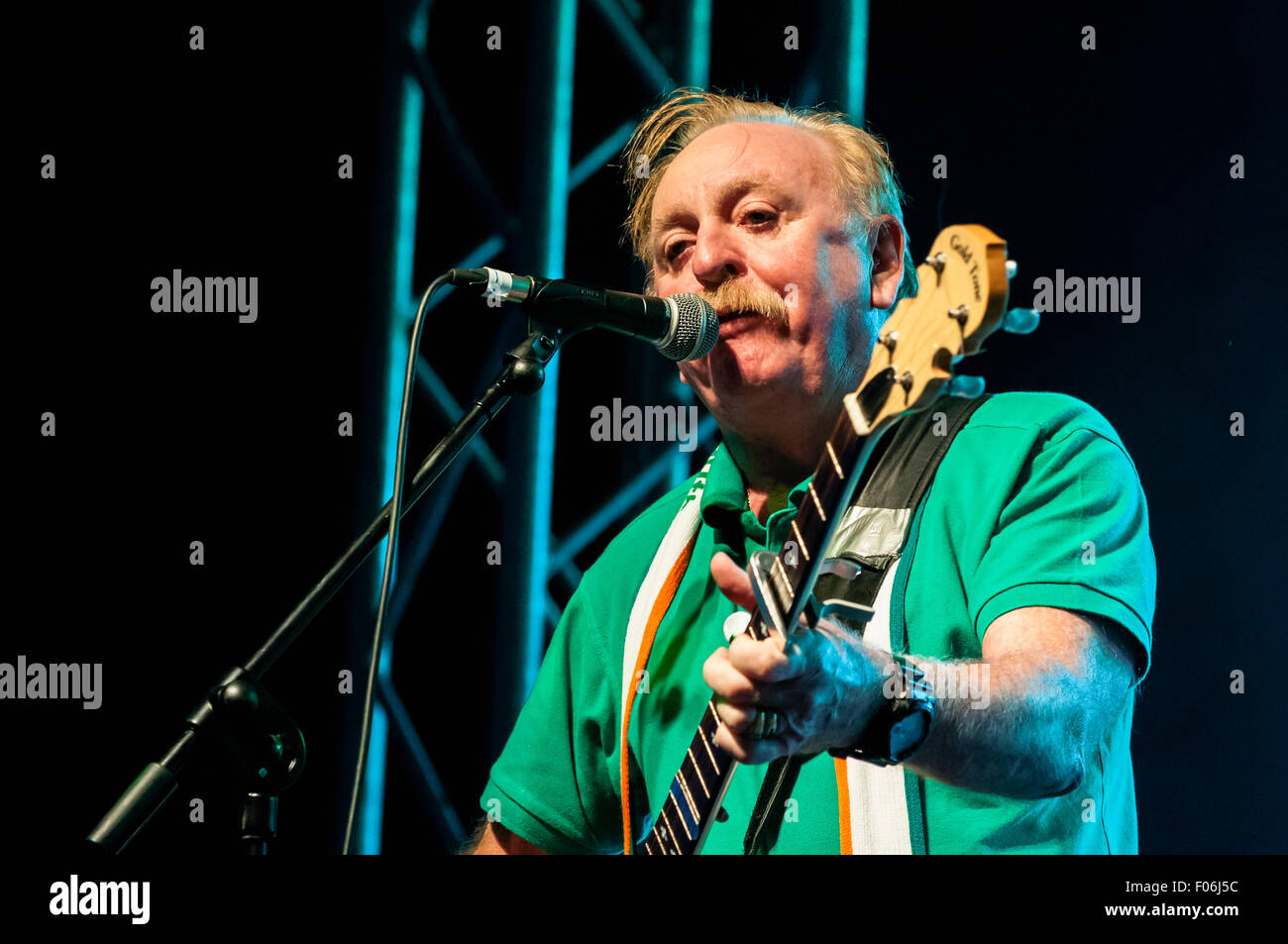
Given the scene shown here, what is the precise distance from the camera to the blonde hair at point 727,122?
7.15 ft

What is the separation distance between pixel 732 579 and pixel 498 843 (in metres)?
1.19

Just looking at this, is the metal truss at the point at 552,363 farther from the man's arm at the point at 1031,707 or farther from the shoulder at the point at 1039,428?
the man's arm at the point at 1031,707

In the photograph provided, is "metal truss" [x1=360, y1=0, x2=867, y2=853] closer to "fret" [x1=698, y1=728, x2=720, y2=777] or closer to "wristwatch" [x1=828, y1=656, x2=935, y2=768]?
"fret" [x1=698, y1=728, x2=720, y2=777]

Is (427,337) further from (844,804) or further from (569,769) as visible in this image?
(844,804)

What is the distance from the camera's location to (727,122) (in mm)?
2379

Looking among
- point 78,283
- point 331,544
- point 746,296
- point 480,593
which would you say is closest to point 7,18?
point 78,283

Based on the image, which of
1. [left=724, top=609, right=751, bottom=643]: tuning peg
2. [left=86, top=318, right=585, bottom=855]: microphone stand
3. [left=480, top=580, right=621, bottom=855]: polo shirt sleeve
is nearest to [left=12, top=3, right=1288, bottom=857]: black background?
[left=480, top=580, right=621, bottom=855]: polo shirt sleeve

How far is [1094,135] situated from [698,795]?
6.19ft

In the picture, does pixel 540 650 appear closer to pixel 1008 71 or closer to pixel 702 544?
pixel 702 544

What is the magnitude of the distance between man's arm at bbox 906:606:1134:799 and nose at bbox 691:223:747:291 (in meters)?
0.74

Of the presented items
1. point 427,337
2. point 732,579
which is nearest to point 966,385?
point 732,579

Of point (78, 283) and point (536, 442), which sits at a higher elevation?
point (78, 283)

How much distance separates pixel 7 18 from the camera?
9.75ft

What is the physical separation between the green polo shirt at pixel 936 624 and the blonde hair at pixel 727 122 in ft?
1.59
